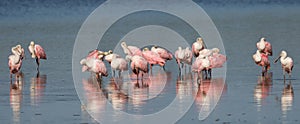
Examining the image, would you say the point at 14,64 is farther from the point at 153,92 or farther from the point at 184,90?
the point at 184,90

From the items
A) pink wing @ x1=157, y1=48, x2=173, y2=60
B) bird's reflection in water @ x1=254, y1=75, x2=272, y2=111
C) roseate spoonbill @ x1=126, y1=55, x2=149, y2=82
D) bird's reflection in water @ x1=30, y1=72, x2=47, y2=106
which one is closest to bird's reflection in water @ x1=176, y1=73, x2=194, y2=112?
roseate spoonbill @ x1=126, y1=55, x2=149, y2=82

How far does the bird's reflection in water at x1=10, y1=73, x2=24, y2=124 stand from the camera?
1602 cm

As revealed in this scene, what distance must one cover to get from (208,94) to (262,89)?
125 cm

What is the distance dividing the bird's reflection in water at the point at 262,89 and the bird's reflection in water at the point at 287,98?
0.34 meters

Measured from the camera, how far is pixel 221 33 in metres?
35.2

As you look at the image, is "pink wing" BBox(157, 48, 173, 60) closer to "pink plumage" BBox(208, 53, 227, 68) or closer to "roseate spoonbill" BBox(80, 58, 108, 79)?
"pink plumage" BBox(208, 53, 227, 68)

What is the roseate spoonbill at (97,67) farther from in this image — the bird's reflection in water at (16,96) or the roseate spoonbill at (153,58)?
the roseate spoonbill at (153,58)

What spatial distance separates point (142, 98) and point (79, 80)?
11.8 feet

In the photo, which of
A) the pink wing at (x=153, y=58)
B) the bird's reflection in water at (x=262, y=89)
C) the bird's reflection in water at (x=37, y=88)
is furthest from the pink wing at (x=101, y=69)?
the bird's reflection in water at (x=262, y=89)

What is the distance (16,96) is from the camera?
18500mm

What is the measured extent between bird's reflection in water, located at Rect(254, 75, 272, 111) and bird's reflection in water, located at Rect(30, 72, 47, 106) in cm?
406

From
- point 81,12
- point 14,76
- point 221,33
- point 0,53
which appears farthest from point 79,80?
point 81,12

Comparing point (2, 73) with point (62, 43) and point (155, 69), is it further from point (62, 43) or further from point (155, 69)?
point (62, 43)

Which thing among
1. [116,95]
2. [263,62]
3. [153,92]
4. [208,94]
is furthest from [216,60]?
[116,95]
